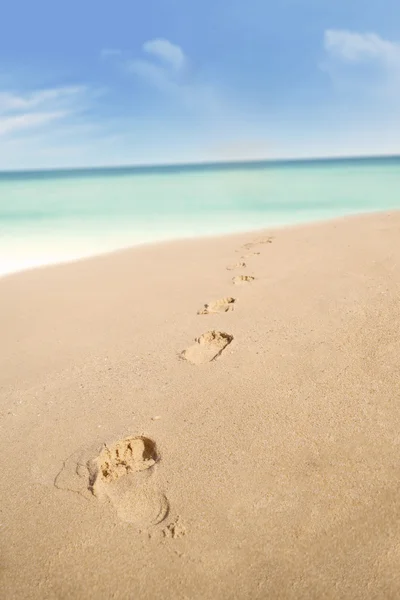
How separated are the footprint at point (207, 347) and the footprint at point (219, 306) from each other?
1.18 feet

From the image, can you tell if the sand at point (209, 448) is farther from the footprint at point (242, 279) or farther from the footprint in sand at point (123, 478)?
the footprint at point (242, 279)

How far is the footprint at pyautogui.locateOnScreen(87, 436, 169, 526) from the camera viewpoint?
4.47 ft

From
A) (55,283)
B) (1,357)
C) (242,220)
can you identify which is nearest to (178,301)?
(1,357)

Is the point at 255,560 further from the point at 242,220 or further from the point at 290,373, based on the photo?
the point at 242,220

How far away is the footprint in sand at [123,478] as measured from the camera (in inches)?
54.0

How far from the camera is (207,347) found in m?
2.32

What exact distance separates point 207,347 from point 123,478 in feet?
3.16

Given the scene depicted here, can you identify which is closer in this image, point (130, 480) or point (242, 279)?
point (130, 480)

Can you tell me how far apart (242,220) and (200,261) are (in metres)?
6.03

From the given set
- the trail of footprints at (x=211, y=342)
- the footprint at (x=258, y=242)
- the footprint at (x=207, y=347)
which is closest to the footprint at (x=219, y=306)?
the trail of footprints at (x=211, y=342)

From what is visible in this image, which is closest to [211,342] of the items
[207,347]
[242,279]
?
[207,347]

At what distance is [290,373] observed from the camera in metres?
1.96

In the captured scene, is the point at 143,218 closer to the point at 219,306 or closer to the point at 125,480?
the point at 219,306

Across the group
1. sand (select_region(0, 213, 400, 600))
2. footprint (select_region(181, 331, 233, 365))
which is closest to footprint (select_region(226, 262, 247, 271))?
sand (select_region(0, 213, 400, 600))
